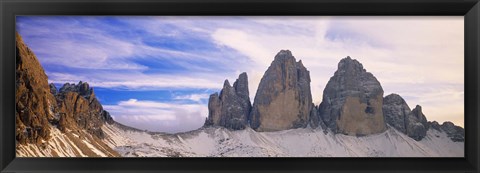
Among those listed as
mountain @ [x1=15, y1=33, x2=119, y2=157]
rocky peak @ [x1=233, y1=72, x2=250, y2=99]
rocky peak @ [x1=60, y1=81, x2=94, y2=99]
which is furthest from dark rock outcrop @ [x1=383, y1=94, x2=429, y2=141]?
rocky peak @ [x1=60, y1=81, x2=94, y2=99]

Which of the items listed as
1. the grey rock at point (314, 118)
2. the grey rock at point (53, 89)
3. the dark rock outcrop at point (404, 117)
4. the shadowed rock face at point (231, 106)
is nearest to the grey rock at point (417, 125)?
the dark rock outcrop at point (404, 117)

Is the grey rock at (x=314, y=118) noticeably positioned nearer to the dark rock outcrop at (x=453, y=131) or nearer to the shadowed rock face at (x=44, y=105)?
→ the dark rock outcrop at (x=453, y=131)

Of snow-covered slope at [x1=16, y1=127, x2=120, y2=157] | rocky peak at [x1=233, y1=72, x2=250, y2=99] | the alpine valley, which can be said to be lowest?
snow-covered slope at [x1=16, y1=127, x2=120, y2=157]

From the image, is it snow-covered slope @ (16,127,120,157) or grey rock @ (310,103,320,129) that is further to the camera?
grey rock @ (310,103,320,129)

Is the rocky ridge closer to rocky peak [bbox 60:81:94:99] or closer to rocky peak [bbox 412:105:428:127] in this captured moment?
rocky peak [bbox 412:105:428:127]

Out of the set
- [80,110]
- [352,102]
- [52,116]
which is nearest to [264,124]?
[352,102]
